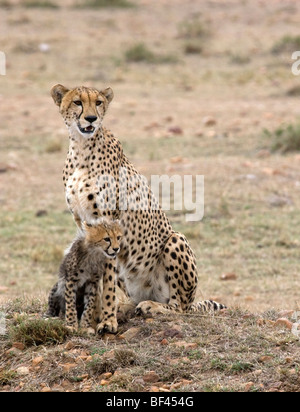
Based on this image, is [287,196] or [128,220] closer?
[128,220]

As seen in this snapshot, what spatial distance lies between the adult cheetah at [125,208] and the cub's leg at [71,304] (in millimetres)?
345

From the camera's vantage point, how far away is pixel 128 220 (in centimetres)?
571

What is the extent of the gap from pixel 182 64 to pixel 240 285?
32.9 feet

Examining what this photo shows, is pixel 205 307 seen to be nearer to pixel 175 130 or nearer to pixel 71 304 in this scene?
pixel 71 304

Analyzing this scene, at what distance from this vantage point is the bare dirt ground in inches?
195

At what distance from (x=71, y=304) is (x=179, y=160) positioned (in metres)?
6.17

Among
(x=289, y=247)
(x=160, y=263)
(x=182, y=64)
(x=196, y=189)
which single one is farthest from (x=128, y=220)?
(x=182, y=64)

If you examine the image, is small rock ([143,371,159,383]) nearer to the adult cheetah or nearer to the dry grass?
the dry grass

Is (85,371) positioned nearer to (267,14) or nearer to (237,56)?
(237,56)

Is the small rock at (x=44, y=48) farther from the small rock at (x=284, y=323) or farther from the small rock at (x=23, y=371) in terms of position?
the small rock at (x=23, y=371)

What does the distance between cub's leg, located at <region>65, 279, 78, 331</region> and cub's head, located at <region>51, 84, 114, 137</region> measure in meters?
0.92

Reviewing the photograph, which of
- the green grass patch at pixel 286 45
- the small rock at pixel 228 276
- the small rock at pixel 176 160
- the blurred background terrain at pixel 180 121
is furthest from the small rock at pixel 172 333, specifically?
the green grass patch at pixel 286 45

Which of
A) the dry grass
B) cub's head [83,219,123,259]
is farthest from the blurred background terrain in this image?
cub's head [83,219,123,259]
